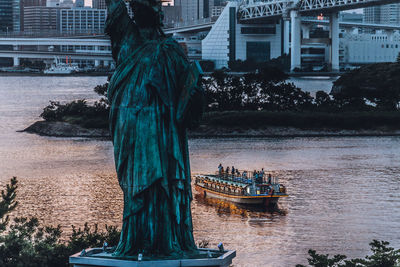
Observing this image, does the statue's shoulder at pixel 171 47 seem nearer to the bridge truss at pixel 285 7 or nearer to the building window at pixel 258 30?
the bridge truss at pixel 285 7

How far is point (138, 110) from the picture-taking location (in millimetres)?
7973

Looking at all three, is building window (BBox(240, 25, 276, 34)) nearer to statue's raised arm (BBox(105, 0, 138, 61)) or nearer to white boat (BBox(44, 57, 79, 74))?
white boat (BBox(44, 57, 79, 74))

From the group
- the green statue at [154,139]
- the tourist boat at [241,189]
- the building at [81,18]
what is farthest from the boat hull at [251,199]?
the building at [81,18]

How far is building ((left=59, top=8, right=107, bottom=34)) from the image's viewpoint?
7180 inches

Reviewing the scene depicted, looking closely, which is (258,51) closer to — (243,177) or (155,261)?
(243,177)

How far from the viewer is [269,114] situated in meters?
43.4

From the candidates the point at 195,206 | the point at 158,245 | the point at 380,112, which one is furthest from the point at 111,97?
the point at 380,112

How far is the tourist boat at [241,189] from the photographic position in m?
23.1

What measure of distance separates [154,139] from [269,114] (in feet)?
117

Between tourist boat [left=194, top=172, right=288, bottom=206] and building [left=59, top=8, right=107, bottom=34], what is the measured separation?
522 ft

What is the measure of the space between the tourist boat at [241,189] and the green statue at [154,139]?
15.1m

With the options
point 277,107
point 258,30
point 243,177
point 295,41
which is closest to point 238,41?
point 258,30

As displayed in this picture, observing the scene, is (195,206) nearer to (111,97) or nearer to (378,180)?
(378,180)

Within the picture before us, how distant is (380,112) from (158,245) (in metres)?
38.1
